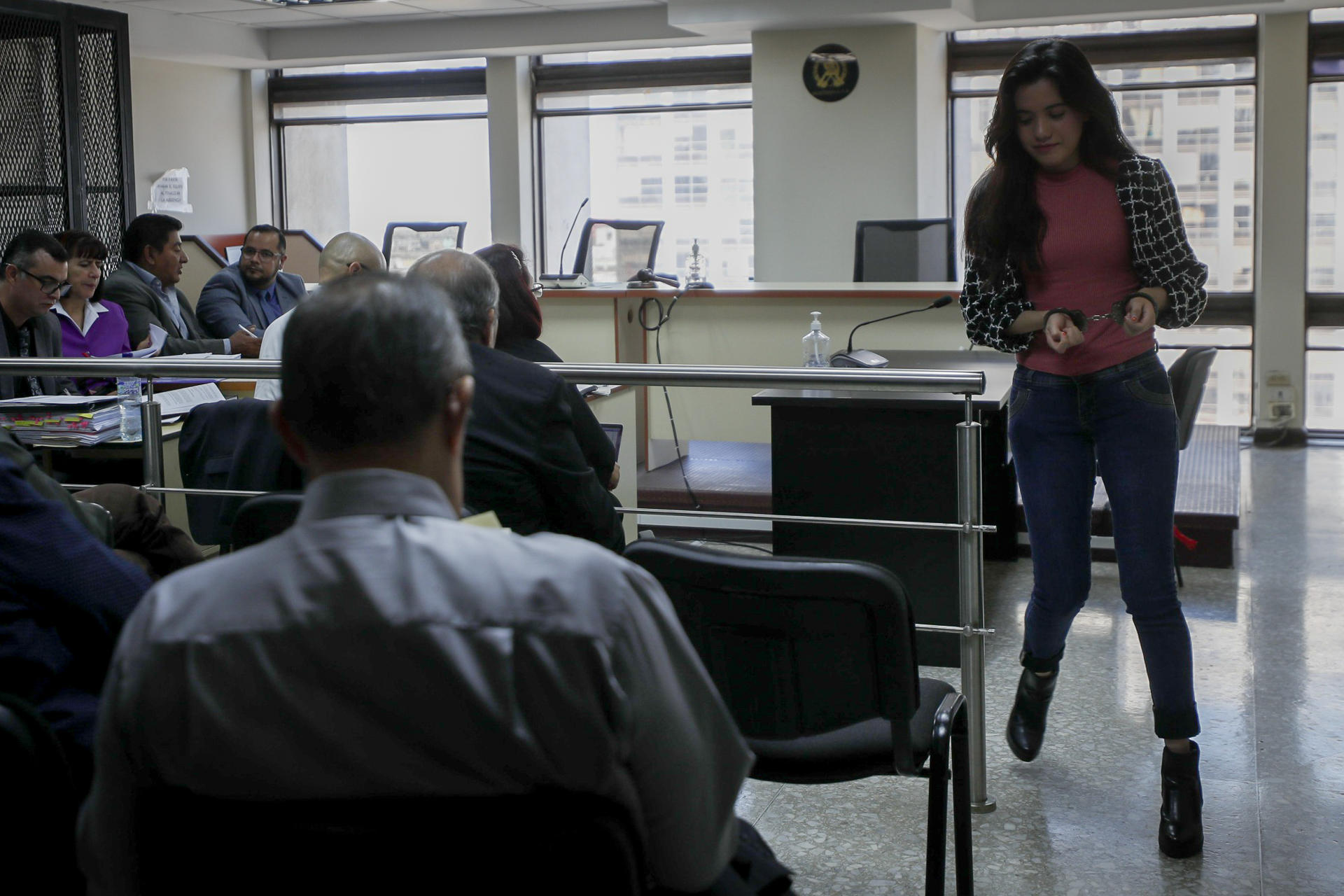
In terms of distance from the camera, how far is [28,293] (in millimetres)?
4176

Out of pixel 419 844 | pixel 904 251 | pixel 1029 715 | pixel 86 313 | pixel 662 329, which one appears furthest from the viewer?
pixel 904 251

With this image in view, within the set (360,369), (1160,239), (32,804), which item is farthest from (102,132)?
(360,369)

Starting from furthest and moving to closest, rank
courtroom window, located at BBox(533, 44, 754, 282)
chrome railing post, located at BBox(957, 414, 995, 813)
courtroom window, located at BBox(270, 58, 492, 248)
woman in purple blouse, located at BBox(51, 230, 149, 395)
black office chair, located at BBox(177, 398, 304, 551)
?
courtroom window, located at BBox(270, 58, 492, 248) < courtroom window, located at BBox(533, 44, 754, 282) < woman in purple blouse, located at BBox(51, 230, 149, 395) < black office chair, located at BBox(177, 398, 304, 551) < chrome railing post, located at BBox(957, 414, 995, 813)

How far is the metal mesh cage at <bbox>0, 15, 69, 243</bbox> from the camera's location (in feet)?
23.1

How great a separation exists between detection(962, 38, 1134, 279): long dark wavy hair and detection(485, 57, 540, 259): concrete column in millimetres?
7104

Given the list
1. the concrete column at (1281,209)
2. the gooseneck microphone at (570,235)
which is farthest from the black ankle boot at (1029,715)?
the concrete column at (1281,209)

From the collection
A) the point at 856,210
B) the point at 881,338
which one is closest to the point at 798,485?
the point at 881,338

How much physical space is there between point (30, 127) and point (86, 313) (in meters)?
2.87

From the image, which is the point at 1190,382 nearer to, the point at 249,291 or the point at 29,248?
the point at 29,248

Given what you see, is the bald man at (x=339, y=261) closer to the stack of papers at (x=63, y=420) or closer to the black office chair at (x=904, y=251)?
the stack of papers at (x=63, y=420)

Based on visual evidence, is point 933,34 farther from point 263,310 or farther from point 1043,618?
point 1043,618

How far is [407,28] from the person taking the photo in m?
8.91

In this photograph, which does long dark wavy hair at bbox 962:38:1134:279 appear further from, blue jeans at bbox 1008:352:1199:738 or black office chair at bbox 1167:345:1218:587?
black office chair at bbox 1167:345:1218:587

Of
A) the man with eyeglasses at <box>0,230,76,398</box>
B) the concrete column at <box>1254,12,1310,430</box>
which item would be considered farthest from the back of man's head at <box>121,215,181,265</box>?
the concrete column at <box>1254,12,1310,430</box>
